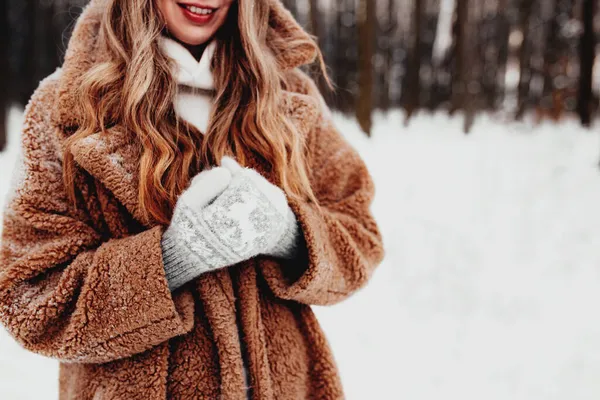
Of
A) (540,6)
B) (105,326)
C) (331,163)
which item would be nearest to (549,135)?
(540,6)

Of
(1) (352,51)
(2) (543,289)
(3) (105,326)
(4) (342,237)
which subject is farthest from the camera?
(1) (352,51)

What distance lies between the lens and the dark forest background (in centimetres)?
1061

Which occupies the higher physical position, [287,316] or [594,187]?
[287,316]

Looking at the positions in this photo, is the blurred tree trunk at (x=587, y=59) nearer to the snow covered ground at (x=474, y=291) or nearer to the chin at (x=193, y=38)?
the snow covered ground at (x=474, y=291)

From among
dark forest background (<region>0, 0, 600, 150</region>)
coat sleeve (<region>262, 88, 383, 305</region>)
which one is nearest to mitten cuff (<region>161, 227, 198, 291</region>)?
coat sleeve (<region>262, 88, 383, 305</region>)

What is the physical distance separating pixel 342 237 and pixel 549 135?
9025 millimetres

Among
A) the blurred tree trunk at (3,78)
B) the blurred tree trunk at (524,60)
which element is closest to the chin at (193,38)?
the blurred tree trunk at (3,78)

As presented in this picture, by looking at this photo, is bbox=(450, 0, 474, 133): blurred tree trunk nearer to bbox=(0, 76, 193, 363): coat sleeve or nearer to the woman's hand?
the woman's hand

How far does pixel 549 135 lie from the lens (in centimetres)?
902

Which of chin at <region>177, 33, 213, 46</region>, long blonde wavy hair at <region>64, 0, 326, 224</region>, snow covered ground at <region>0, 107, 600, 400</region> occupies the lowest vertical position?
Result: snow covered ground at <region>0, 107, 600, 400</region>

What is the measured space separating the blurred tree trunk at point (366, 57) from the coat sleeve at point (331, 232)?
6946 millimetres

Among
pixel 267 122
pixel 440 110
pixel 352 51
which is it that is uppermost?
pixel 267 122

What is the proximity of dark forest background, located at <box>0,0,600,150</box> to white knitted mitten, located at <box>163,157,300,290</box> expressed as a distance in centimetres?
884

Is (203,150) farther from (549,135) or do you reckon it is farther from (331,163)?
(549,135)
